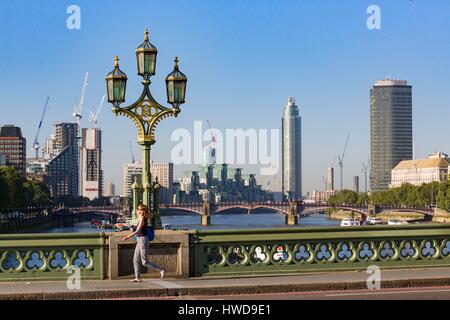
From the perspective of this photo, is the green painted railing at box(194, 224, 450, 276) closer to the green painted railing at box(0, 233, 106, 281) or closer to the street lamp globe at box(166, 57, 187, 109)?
the green painted railing at box(0, 233, 106, 281)

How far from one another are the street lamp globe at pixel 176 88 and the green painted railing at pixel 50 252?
441cm

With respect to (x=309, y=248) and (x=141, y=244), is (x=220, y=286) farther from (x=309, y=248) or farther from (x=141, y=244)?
(x=309, y=248)

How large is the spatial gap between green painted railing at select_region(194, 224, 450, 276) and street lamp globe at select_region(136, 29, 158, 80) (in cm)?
481

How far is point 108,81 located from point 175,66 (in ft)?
6.52

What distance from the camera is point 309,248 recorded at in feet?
81.1

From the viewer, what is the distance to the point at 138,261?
2288 centimetres

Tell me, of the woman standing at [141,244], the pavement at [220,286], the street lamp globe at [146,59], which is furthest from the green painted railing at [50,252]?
the street lamp globe at [146,59]

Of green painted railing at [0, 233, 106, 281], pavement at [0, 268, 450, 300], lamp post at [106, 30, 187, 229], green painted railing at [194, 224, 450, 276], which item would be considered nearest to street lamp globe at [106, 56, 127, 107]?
lamp post at [106, 30, 187, 229]

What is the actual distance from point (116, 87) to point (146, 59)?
1.16m

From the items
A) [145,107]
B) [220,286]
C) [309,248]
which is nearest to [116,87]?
[145,107]

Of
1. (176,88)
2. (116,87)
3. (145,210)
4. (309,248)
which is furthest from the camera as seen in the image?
(176,88)

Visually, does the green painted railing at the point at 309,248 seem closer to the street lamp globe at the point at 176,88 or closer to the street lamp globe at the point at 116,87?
the street lamp globe at the point at 176,88
